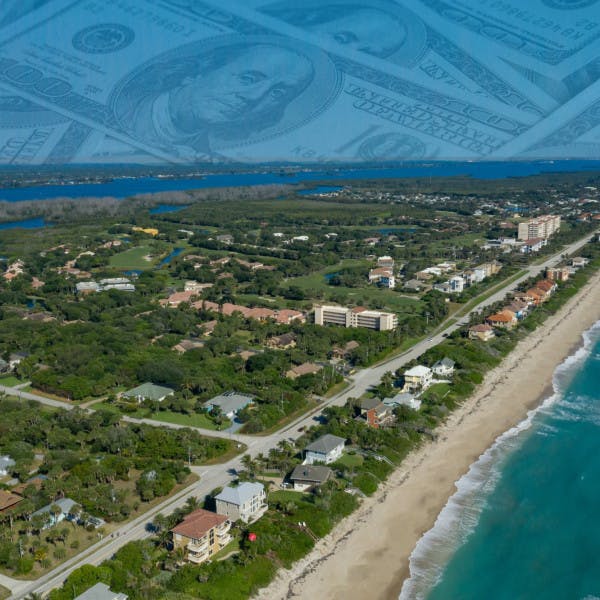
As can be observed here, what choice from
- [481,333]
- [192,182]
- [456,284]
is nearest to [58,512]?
[481,333]

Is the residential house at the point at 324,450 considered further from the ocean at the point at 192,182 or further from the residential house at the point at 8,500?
the ocean at the point at 192,182

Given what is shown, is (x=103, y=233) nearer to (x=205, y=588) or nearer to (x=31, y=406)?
(x=31, y=406)

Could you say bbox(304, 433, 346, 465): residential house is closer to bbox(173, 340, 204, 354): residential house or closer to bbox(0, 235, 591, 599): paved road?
bbox(0, 235, 591, 599): paved road

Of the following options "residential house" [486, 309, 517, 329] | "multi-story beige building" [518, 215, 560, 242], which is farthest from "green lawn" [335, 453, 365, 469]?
"multi-story beige building" [518, 215, 560, 242]

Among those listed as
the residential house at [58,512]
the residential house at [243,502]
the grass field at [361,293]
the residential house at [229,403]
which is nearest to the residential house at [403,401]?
the residential house at [229,403]

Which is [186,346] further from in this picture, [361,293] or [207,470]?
[361,293]

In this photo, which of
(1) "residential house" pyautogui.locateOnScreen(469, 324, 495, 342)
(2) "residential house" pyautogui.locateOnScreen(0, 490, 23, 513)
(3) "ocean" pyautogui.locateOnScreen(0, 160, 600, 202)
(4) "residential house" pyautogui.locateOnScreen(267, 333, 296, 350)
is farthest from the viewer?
(3) "ocean" pyautogui.locateOnScreen(0, 160, 600, 202)
